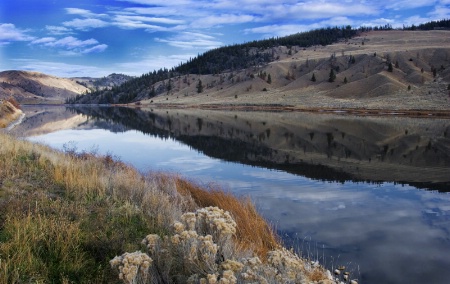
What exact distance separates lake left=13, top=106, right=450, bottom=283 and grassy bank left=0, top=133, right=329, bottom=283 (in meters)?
2.06

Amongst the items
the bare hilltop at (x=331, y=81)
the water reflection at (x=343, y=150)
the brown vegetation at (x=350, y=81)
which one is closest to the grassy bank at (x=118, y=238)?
the water reflection at (x=343, y=150)

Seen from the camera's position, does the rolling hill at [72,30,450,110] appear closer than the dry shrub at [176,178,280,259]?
No

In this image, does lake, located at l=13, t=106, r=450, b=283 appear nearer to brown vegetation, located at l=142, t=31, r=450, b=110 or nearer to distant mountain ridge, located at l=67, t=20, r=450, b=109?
brown vegetation, located at l=142, t=31, r=450, b=110

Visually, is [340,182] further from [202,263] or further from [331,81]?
[331,81]

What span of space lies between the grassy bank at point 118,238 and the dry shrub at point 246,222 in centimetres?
4

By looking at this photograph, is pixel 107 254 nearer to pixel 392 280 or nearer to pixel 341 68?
pixel 392 280

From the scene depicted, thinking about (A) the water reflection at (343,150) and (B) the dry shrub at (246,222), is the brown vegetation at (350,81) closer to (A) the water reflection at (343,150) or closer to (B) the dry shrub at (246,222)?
(A) the water reflection at (343,150)

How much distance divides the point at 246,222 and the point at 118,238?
404 cm

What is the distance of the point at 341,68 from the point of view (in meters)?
Answer: 131

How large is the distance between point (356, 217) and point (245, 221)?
15.4 ft

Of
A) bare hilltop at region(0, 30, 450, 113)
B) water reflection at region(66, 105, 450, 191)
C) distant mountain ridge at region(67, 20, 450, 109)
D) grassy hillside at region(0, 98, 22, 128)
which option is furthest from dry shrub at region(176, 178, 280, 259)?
distant mountain ridge at region(67, 20, 450, 109)

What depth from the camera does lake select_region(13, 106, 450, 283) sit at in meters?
10.2

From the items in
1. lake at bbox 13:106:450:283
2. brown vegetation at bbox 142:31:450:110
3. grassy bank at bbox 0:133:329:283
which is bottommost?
lake at bbox 13:106:450:283

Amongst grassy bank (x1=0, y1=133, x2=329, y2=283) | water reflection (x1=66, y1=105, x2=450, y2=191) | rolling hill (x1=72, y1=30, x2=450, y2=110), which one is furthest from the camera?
rolling hill (x1=72, y1=30, x2=450, y2=110)
